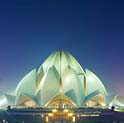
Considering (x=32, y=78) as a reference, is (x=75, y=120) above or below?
below

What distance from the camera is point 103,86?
197 ft

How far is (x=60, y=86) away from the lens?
56312 millimetres

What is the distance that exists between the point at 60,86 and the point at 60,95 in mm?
1155

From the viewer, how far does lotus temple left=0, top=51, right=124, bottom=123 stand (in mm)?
53028

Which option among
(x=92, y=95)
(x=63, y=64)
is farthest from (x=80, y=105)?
(x=63, y=64)

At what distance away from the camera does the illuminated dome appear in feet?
182

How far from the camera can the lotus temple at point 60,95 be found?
2088 inches

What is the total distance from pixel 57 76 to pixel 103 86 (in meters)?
7.21

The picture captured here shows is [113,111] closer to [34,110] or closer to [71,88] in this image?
[71,88]

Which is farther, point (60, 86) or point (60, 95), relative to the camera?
point (60, 86)

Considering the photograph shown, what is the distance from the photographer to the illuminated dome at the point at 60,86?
55594 mm

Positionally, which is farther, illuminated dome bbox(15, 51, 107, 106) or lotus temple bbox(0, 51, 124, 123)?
illuminated dome bbox(15, 51, 107, 106)

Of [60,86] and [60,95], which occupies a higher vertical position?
[60,86]

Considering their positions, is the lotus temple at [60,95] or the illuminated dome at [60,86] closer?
the lotus temple at [60,95]
